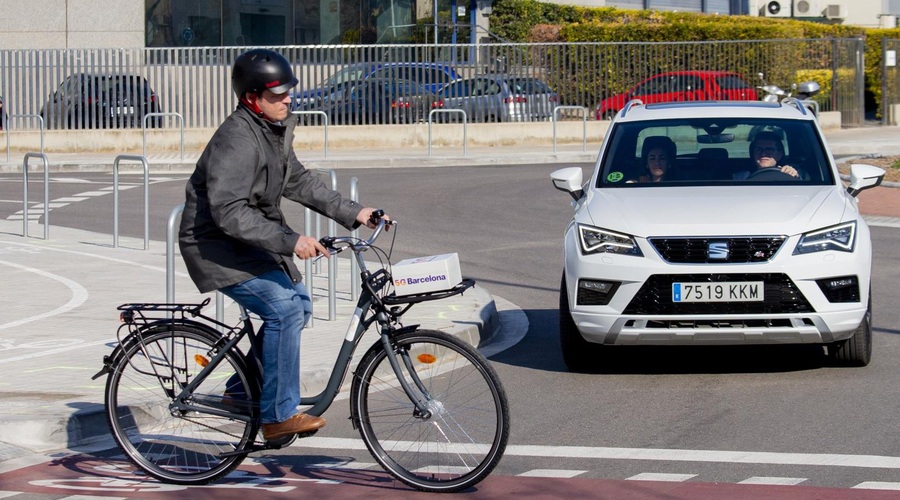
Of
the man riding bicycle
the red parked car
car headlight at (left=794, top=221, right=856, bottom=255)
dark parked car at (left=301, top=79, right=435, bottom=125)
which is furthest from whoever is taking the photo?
the red parked car

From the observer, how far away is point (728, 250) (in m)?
8.23

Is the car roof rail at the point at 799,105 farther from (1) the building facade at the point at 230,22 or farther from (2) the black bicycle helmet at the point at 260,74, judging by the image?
(1) the building facade at the point at 230,22

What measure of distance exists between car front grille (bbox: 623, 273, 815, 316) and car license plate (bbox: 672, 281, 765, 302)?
0.02 meters

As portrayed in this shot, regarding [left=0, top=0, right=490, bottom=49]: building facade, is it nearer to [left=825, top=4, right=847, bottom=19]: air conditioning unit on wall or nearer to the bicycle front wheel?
[left=825, top=4, right=847, bottom=19]: air conditioning unit on wall

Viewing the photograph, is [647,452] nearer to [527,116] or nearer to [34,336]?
[34,336]

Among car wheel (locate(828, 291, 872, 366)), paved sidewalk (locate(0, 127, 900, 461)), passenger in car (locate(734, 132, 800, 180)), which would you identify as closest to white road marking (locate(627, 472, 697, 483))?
paved sidewalk (locate(0, 127, 900, 461))

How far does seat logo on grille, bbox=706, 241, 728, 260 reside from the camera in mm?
8211

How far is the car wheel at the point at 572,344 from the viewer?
347 inches

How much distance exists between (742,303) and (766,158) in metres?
1.73

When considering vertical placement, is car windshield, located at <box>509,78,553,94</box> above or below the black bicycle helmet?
above

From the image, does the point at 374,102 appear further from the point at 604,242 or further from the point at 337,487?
the point at 337,487

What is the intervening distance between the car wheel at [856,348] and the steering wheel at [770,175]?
3.39 feet

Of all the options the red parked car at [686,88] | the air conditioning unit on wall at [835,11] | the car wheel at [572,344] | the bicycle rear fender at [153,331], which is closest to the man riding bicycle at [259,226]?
the bicycle rear fender at [153,331]

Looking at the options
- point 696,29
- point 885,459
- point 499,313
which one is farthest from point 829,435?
point 696,29
